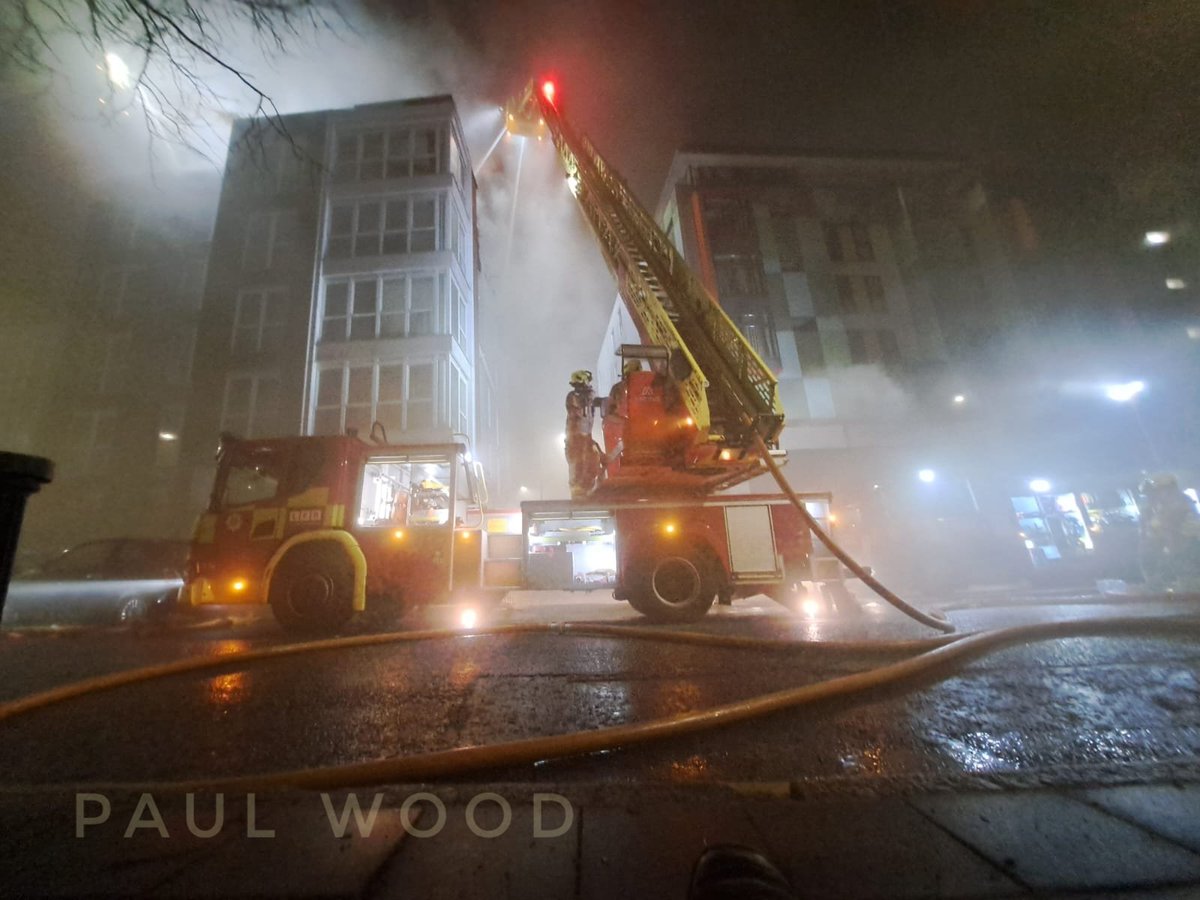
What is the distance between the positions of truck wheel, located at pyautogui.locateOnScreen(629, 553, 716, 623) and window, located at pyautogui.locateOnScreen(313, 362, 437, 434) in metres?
11.1

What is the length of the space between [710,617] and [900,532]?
31.9 feet

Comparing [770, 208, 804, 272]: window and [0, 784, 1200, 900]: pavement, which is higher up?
[770, 208, 804, 272]: window

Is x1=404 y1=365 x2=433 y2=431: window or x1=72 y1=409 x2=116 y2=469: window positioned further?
x1=72 y1=409 x2=116 y2=469: window

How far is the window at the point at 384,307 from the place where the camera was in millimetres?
16188

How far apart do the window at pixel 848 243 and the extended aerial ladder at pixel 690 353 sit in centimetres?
1732

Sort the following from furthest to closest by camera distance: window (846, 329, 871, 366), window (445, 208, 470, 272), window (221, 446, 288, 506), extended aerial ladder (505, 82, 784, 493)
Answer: window (846, 329, 871, 366) → window (445, 208, 470, 272) → extended aerial ladder (505, 82, 784, 493) → window (221, 446, 288, 506)

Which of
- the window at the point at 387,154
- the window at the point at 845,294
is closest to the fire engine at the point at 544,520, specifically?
the window at the point at 387,154

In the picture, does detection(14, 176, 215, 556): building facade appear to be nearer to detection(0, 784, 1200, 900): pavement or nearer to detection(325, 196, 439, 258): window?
detection(325, 196, 439, 258): window

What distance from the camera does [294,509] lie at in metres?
6.11

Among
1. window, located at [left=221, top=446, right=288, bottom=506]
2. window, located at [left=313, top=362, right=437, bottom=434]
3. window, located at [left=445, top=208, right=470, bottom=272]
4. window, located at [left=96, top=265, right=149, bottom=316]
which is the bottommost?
window, located at [left=221, top=446, right=288, bottom=506]

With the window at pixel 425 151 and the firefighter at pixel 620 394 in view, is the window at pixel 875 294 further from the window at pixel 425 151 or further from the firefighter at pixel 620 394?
the window at pixel 425 151

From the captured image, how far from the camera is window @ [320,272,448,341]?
16.2 m

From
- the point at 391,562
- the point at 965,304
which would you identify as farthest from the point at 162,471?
the point at 965,304

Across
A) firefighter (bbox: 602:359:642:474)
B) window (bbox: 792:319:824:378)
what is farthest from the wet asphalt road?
window (bbox: 792:319:824:378)
